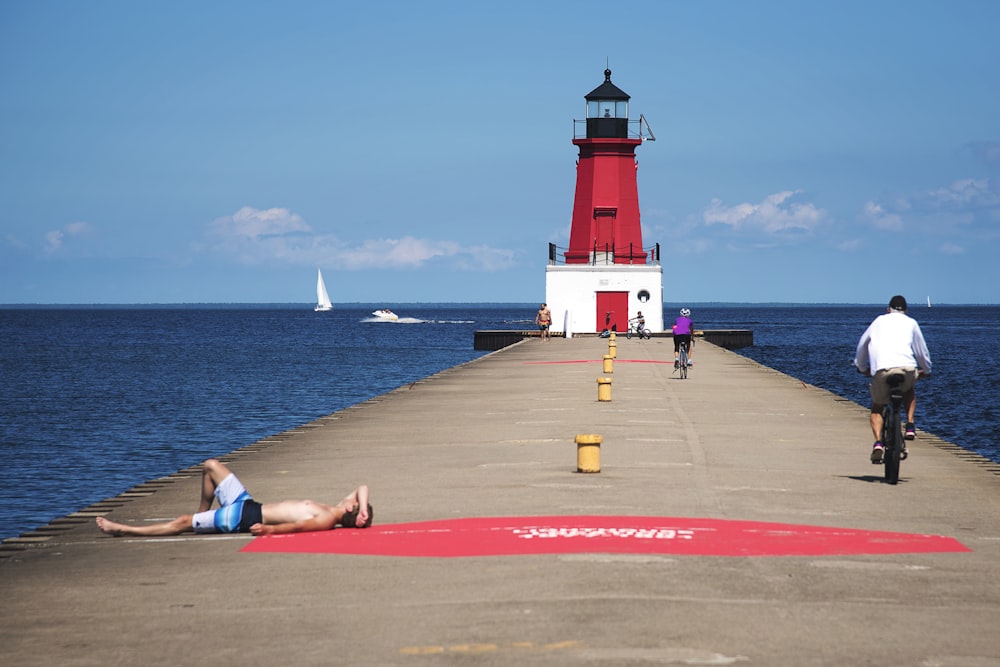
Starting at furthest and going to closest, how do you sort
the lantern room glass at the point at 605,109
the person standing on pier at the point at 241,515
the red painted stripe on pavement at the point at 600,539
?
the lantern room glass at the point at 605,109
the person standing on pier at the point at 241,515
the red painted stripe on pavement at the point at 600,539

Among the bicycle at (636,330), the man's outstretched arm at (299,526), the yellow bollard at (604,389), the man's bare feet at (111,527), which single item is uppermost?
the bicycle at (636,330)

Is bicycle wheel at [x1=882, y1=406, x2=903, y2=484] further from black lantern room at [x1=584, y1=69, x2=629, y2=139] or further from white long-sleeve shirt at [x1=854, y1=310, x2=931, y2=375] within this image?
black lantern room at [x1=584, y1=69, x2=629, y2=139]

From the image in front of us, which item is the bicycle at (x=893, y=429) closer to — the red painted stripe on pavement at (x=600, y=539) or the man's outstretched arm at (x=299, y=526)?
the red painted stripe on pavement at (x=600, y=539)

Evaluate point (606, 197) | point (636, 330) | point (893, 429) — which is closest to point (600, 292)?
point (636, 330)

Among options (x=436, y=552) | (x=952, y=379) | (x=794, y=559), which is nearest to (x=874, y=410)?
(x=794, y=559)

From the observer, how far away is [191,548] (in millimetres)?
10328

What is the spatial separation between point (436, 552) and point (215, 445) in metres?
23.7

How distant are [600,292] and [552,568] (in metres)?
54.0

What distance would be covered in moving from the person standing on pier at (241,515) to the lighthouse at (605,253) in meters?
51.9

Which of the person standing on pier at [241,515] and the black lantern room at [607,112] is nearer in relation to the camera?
the person standing on pier at [241,515]

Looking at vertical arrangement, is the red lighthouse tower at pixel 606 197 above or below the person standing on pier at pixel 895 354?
above

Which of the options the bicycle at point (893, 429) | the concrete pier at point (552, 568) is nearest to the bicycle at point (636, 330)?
the concrete pier at point (552, 568)

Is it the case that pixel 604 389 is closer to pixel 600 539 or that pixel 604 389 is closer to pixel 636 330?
pixel 600 539

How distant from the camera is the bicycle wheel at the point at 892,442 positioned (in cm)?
1371
